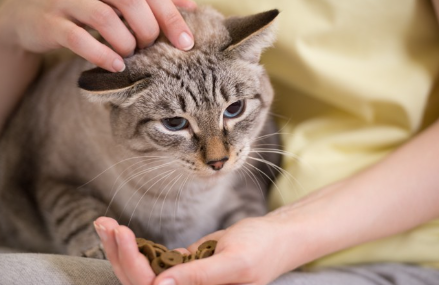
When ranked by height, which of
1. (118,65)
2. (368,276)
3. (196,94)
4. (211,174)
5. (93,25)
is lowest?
(368,276)

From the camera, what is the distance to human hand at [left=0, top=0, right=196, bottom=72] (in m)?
1.19

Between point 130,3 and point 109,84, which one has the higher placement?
point 130,3

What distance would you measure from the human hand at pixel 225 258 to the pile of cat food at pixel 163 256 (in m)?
0.02

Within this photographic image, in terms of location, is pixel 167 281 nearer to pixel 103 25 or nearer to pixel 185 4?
pixel 103 25

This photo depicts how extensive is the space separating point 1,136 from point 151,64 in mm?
793

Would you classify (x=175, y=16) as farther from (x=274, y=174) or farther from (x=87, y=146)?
(x=274, y=174)

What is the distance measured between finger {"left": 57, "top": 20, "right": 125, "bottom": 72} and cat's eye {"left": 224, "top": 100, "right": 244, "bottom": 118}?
0.33 m

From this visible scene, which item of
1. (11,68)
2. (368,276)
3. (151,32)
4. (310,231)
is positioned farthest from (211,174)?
(11,68)

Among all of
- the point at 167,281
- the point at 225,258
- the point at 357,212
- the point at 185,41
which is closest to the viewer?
the point at 167,281

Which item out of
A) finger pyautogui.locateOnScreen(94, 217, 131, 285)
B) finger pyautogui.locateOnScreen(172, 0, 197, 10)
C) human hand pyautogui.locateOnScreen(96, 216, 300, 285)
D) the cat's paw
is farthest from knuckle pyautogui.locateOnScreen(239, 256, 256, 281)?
finger pyautogui.locateOnScreen(172, 0, 197, 10)

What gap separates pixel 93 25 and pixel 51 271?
622 millimetres

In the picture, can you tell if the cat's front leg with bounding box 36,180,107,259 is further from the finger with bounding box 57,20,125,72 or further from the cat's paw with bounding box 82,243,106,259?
the finger with bounding box 57,20,125,72

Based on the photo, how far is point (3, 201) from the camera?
1718 mm

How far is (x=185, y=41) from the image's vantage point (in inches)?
50.6
